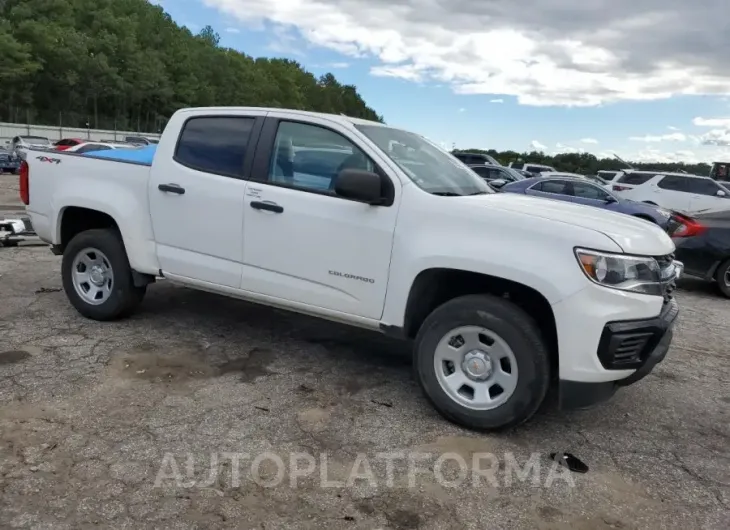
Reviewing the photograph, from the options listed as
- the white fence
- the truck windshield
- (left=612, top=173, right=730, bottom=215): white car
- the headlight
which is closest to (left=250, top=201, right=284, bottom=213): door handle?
the truck windshield

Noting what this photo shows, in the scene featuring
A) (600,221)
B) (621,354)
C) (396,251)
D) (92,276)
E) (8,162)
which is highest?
(600,221)

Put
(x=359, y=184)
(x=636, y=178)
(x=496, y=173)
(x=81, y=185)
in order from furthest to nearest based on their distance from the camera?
(x=496, y=173) → (x=636, y=178) → (x=81, y=185) → (x=359, y=184)

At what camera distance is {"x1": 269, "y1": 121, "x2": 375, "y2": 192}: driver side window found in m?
4.30

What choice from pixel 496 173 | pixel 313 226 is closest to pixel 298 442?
pixel 313 226

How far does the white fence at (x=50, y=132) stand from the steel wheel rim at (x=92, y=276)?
42.7 metres

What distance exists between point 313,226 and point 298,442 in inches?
56.3

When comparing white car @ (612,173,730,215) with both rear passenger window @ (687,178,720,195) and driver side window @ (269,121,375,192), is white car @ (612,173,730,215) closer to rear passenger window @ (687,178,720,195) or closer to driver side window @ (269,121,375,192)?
rear passenger window @ (687,178,720,195)

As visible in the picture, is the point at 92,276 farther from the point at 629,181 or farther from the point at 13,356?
the point at 629,181

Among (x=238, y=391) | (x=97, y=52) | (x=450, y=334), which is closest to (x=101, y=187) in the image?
(x=238, y=391)

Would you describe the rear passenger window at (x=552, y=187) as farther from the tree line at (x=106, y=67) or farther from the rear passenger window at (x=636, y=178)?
the tree line at (x=106, y=67)

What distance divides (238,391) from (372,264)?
1.26 metres

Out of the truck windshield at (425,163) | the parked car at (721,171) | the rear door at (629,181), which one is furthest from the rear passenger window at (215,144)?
the parked car at (721,171)

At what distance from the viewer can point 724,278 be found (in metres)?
8.75

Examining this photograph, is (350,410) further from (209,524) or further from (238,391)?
(209,524)
